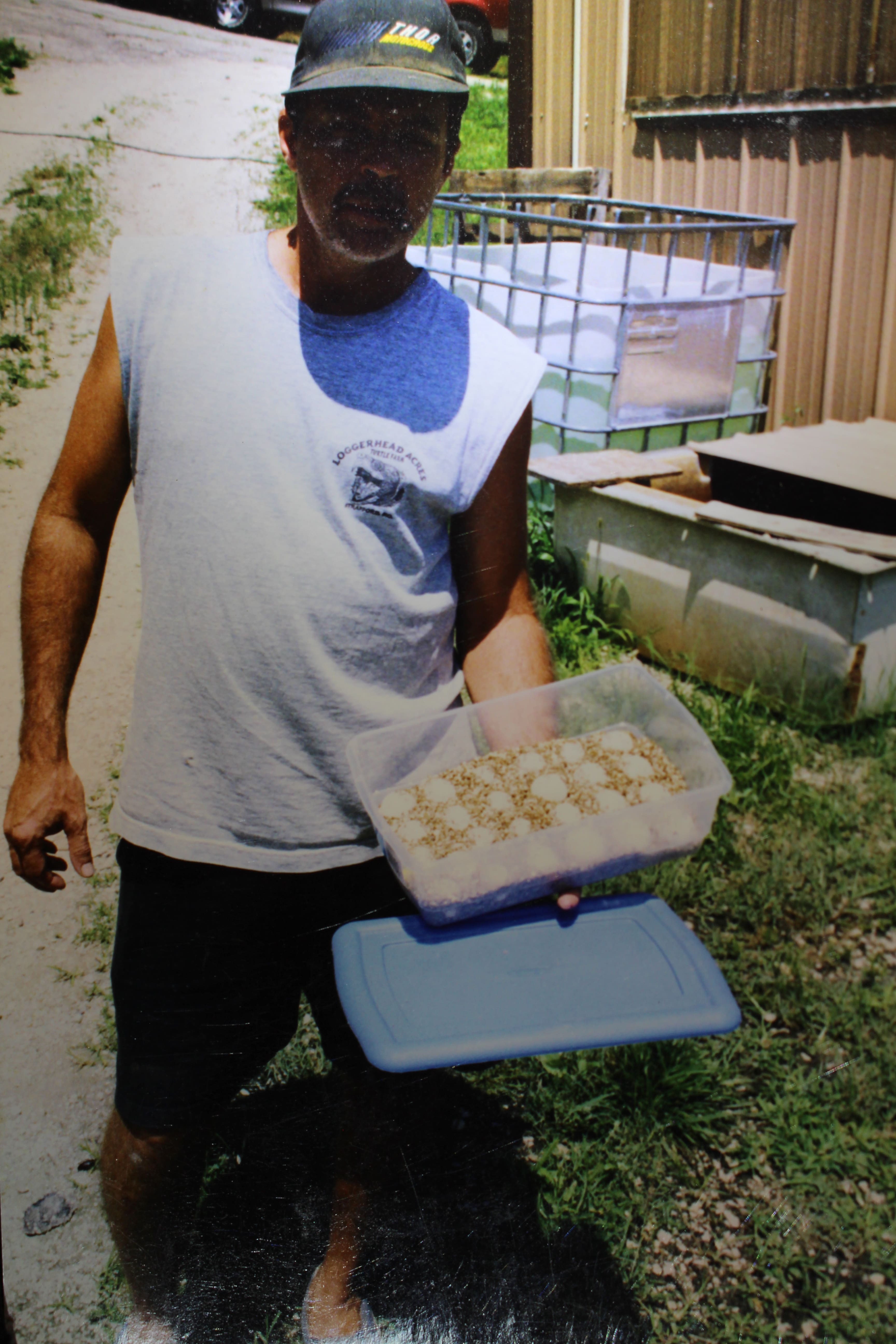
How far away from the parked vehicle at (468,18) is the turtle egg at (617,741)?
77 cm

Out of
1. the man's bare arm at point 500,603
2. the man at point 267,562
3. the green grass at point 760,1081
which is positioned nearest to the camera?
the man at point 267,562

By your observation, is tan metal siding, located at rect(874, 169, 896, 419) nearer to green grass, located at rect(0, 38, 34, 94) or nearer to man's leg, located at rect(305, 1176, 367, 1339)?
green grass, located at rect(0, 38, 34, 94)

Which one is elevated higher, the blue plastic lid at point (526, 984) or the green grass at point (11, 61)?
the green grass at point (11, 61)

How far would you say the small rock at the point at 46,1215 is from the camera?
1.00 meters

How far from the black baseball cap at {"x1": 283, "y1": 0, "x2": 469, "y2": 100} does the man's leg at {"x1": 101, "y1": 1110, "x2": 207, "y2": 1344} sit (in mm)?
1135

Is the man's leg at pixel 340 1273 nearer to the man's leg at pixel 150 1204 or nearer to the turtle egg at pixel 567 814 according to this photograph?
the man's leg at pixel 150 1204

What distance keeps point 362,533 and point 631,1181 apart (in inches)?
46.2

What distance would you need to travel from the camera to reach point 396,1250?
3.81 feet

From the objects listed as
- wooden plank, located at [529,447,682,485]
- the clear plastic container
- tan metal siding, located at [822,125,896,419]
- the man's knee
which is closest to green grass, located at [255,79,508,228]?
wooden plank, located at [529,447,682,485]

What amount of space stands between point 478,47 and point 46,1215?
4.64 ft

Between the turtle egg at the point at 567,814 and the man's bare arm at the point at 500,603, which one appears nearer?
the turtle egg at the point at 567,814

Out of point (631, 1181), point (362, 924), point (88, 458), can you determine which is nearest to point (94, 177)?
point (88, 458)

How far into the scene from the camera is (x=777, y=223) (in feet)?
5.37

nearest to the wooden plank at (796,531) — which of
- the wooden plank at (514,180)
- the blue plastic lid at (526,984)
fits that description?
the wooden plank at (514,180)
